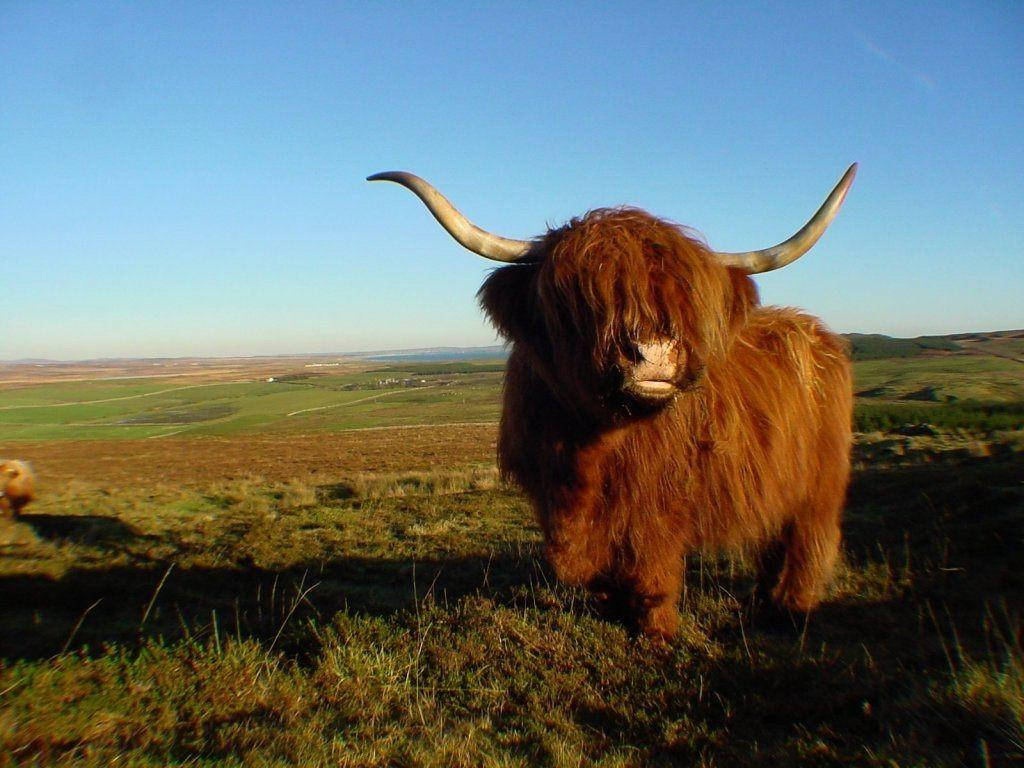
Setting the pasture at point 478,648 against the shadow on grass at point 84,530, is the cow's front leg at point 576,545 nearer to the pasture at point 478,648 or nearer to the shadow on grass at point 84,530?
the pasture at point 478,648

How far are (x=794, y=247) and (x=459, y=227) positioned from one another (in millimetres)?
2174

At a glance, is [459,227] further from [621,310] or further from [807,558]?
[807,558]

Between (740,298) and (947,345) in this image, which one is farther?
(947,345)

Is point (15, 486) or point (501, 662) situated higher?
point (501, 662)

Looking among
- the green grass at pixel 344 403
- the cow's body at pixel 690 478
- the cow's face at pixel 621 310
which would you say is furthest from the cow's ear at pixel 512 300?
the green grass at pixel 344 403

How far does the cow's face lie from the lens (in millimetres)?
2854

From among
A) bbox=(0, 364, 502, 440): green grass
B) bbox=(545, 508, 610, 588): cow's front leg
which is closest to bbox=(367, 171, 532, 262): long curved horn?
bbox=(545, 508, 610, 588): cow's front leg

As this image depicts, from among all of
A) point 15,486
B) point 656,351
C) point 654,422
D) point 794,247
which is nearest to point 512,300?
point 656,351

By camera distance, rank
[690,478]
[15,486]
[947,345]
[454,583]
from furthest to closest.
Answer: [947,345]
[15,486]
[454,583]
[690,478]

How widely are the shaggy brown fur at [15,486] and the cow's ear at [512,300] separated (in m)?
9.04

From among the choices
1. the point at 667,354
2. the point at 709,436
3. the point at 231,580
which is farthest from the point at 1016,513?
the point at 231,580

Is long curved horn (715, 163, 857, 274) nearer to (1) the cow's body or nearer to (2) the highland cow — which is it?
(2) the highland cow

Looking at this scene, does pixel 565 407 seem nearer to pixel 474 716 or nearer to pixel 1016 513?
pixel 474 716

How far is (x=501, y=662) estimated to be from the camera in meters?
3.38
